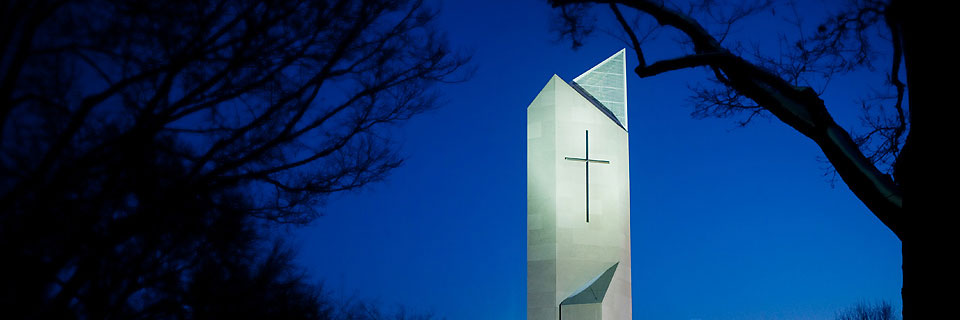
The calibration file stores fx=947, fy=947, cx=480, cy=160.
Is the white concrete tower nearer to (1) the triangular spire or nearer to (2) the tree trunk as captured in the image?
(1) the triangular spire

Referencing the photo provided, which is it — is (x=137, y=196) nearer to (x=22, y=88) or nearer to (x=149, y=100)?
(x=149, y=100)

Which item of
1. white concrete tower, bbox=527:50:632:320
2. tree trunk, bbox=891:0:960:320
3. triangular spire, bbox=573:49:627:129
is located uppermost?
triangular spire, bbox=573:49:627:129

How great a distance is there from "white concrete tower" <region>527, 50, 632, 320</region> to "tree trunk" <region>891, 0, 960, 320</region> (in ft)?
37.1

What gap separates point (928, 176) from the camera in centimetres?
632

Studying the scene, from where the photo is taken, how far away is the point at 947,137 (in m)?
6.25

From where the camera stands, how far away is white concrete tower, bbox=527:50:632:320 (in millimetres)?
17875

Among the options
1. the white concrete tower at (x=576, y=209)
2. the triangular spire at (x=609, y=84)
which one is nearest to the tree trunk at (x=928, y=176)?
the white concrete tower at (x=576, y=209)

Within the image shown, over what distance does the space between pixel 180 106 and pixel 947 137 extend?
16.8 feet

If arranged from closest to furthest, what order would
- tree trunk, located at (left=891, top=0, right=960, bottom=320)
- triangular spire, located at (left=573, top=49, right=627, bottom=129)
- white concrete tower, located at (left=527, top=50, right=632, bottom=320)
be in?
tree trunk, located at (left=891, top=0, right=960, bottom=320)
white concrete tower, located at (left=527, top=50, right=632, bottom=320)
triangular spire, located at (left=573, top=49, right=627, bottom=129)

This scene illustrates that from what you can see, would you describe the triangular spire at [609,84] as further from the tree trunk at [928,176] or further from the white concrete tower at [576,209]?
the tree trunk at [928,176]

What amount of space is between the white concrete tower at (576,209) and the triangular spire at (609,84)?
0.27 meters

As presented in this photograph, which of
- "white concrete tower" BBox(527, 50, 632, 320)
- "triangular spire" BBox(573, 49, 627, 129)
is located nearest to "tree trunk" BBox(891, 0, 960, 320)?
"white concrete tower" BBox(527, 50, 632, 320)

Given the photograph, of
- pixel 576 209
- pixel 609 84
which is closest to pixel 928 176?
pixel 576 209

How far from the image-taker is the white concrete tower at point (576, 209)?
58.6 feet
